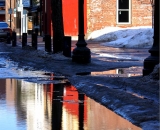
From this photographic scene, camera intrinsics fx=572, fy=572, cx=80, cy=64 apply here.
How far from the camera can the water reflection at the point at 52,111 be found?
29.2 ft

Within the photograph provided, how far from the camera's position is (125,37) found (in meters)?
43.5

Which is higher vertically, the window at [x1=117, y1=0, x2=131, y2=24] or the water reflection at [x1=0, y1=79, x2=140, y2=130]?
the window at [x1=117, y1=0, x2=131, y2=24]

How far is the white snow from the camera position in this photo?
3788cm

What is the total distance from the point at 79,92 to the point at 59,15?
11669mm

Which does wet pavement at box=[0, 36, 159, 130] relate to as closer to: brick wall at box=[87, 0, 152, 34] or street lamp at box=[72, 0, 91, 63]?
street lamp at box=[72, 0, 91, 63]

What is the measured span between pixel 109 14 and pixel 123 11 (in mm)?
1386

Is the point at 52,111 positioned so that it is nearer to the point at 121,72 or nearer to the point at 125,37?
the point at 121,72

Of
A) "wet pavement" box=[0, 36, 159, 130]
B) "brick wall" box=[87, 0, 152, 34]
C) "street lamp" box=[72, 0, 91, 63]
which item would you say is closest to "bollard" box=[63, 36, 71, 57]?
"wet pavement" box=[0, 36, 159, 130]

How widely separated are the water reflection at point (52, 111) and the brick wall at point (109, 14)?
37.4 m

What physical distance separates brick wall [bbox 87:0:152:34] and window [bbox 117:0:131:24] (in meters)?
0.31

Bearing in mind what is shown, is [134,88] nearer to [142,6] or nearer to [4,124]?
[4,124]

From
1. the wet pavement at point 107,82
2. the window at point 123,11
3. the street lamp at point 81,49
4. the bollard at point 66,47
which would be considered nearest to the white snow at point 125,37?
the window at point 123,11

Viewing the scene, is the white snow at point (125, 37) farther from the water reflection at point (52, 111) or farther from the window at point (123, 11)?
the water reflection at point (52, 111)

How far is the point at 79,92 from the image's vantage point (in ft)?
43.3
